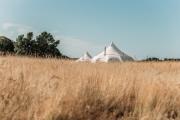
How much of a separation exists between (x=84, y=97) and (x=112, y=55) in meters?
23.1

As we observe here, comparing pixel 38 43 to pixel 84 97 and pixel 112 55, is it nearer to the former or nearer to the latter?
pixel 112 55

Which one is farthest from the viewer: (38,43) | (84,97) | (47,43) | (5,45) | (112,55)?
(5,45)

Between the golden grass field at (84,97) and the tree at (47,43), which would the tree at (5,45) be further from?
the golden grass field at (84,97)

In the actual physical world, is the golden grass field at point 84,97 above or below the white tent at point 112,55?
below

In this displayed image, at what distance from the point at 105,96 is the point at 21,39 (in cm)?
3957

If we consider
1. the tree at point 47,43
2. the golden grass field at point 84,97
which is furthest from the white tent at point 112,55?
the golden grass field at point 84,97

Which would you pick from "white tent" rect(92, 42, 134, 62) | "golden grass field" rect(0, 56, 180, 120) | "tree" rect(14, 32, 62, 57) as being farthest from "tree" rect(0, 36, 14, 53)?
"golden grass field" rect(0, 56, 180, 120)

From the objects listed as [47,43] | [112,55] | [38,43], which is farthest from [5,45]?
[112,55]

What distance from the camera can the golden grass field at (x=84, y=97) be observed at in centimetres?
521

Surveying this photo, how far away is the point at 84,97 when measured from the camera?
5.97 metres

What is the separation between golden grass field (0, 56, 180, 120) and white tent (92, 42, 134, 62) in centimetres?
2125

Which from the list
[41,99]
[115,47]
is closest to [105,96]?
[41,99]

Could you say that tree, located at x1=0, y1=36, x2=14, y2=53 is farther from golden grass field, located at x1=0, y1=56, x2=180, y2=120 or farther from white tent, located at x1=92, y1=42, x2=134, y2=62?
golden grass field, located at x1=0, y1=56, x2=180, y2=120

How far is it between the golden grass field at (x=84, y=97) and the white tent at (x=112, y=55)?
69.7ft
